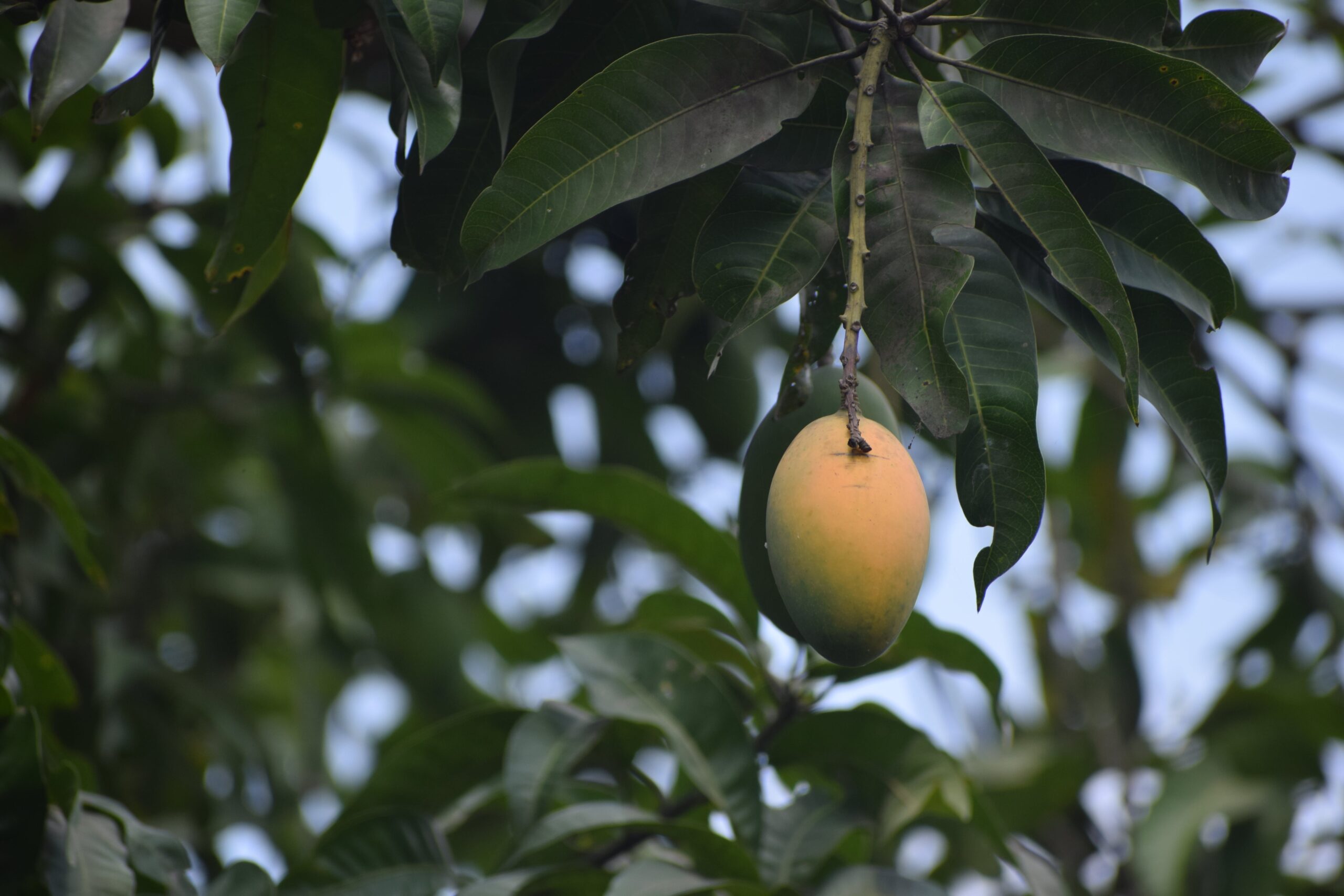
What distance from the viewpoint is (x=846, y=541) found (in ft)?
2.27

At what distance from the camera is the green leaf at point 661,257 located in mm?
902

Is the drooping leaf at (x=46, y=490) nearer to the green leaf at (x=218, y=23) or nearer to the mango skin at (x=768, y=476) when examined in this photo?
the green leaf at (x=218, y=23)

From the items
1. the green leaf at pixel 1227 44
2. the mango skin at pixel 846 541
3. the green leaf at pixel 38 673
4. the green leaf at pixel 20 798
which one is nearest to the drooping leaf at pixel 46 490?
the green leaf at pixel 38 673

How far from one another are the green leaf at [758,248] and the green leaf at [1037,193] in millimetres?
88

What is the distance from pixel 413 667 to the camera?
2357 millimetres

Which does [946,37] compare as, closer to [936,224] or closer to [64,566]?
[936,224]

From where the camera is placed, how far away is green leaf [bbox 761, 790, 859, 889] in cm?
123

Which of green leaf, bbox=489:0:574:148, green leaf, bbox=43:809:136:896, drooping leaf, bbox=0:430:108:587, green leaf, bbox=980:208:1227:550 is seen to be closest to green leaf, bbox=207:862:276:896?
green leaf, bbox=43:809:136:896

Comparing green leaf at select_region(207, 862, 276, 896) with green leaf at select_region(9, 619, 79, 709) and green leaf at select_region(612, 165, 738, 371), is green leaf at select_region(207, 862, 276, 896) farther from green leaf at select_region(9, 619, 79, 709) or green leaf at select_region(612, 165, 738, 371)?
green leaf at select_region(612, 165, 738, 371)

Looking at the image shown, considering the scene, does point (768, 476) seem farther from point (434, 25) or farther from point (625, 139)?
point (434, 25)

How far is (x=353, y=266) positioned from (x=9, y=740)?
1.62 m

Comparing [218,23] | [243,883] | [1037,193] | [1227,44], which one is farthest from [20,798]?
[1227,44]

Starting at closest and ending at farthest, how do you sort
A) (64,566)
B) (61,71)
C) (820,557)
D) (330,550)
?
1. (820,557)
2. (61,71)
3. (64,566)
4. (330,550)

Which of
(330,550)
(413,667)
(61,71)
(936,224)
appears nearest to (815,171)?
(936,224)
